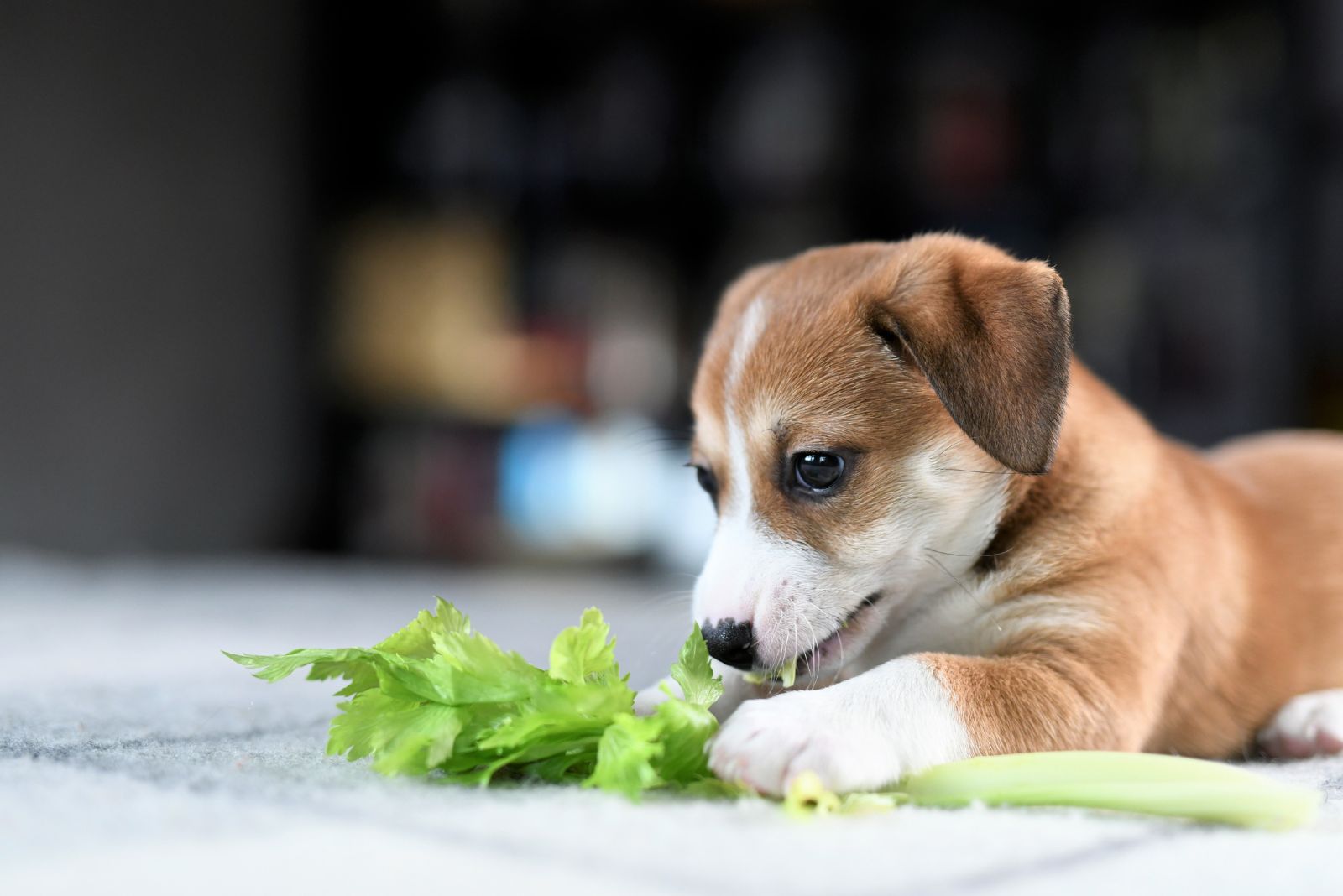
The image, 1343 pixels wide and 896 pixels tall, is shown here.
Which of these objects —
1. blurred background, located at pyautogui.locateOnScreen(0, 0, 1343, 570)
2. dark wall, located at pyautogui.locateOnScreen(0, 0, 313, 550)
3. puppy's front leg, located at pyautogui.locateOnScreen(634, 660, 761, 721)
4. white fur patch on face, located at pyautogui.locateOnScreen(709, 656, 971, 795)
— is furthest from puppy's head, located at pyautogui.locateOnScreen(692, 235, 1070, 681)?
dark wall, located at pyautogui.locateOnScreen(0, 0, 313, 550)

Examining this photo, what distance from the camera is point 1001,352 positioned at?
158 centimetres

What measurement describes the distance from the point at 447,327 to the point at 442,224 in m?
0.46

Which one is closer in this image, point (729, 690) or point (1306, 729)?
point (729, 690)

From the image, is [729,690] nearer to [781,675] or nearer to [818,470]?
[781,675]

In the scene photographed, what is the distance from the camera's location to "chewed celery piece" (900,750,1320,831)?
3.99 ft

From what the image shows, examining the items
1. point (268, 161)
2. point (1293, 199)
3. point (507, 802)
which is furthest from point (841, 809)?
point (268, 161)

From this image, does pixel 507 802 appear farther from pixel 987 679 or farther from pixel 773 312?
pixel 773 312

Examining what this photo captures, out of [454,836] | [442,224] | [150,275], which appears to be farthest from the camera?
[442,224]

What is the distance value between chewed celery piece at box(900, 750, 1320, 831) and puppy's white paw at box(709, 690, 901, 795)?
A: 0.07 metres

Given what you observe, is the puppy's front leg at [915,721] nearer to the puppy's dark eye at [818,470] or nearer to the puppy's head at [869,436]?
the puppy's head at [869,436]

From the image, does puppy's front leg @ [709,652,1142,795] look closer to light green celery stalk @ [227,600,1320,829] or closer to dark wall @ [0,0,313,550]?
→ light green celery stalk @ [227,600,1320,829]

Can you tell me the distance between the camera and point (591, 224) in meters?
5.68

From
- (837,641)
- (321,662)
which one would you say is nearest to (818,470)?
(837,641)

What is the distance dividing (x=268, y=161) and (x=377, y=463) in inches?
56.6
